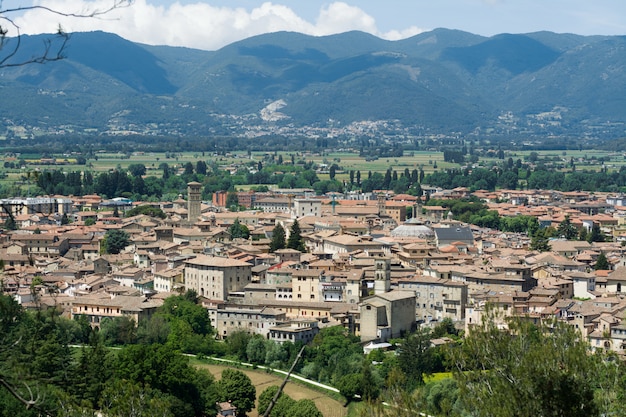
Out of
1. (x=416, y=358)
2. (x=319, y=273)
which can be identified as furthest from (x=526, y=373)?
(x=319, y=273)

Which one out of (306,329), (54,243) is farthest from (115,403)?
(54,243)

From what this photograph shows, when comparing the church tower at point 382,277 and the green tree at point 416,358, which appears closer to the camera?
the green tree at point 416,358

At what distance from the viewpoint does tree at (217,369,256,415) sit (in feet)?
73.2

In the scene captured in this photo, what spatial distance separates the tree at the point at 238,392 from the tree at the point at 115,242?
689 inches

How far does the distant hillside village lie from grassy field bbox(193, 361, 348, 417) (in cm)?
193

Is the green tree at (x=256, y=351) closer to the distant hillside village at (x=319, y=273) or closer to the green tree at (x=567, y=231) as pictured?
the distant hillside village at (x=319, y=273)

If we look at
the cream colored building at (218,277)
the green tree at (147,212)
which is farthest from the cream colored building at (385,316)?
the green tree at (147,212)

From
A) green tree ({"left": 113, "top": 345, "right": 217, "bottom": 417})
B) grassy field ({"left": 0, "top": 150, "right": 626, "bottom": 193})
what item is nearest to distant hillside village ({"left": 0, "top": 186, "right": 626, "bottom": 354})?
green tree ({"left": 113, "top": 345, "right": 217, "bottom": 417})

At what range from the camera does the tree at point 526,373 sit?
367 inches

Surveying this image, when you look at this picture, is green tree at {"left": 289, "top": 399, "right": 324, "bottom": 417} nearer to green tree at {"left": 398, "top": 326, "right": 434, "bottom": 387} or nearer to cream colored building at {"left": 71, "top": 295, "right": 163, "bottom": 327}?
green tree at {"left": 398, "top": 326, "right": 434, "bottom": 387}

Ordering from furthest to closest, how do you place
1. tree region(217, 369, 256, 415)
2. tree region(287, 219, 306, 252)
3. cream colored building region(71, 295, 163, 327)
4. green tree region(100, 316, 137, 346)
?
tree region(287, 219, 306, 252) < cream colored building region(71, 295, 163, 327) < green tree region(100, 316, 137, 346) < tree region(217, 369, 256, 415)

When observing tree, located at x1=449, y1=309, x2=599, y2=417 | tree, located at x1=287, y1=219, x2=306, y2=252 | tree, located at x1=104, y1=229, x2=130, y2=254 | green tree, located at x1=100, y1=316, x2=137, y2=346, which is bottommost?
green tree, located at x1=100, y1=316, x2=137, y2=346

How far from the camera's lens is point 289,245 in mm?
36469

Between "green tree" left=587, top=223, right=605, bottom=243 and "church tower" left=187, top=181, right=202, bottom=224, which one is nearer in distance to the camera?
"green tree" left=587, top=223, right=605, bottom=243
